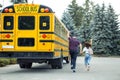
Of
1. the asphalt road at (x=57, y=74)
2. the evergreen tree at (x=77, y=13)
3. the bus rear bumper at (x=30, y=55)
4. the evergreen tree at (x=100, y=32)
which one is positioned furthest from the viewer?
the evergreen tree at (x=77, y=13)

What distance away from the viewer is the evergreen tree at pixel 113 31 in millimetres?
69125

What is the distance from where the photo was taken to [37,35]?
1975 cm

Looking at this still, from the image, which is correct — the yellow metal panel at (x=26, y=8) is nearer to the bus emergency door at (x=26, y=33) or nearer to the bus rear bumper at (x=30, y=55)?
the bus emergency door at (x=26, y=33)

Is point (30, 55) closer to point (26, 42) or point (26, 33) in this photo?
point (26, 42)

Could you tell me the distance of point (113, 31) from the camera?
69750 millimetres

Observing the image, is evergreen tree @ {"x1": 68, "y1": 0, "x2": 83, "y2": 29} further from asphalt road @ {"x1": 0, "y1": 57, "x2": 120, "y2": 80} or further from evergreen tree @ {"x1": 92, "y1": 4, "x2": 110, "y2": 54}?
asphalt road @ {"x1": 0, "y1": 57, "x2": 120, "y2": 80}

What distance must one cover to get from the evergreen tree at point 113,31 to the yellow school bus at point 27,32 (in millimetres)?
49526

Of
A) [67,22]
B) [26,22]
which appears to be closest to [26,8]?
[26,22]

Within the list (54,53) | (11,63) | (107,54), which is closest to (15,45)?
(54,53)

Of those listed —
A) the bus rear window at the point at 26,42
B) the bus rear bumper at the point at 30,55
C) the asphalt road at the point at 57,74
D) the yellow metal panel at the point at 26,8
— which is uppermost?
the yellow metal panel at the point at 26,8

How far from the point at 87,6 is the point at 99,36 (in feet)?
153

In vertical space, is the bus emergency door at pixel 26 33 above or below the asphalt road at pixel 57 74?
above

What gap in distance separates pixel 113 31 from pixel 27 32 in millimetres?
50848

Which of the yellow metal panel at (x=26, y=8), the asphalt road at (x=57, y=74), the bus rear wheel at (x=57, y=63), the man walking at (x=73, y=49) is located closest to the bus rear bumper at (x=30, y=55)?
the asphalt road at (x=57, y=74)
